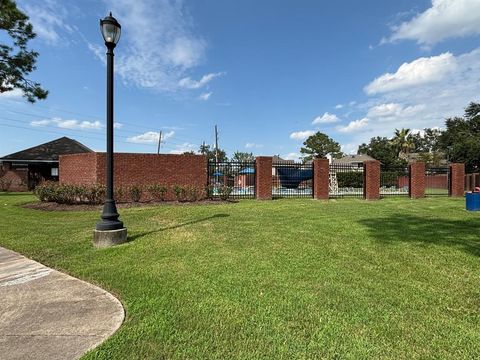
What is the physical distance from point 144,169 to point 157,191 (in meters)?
1.78

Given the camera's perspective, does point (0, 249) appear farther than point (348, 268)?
Yes

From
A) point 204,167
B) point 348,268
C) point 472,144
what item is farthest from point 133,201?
point 472,144

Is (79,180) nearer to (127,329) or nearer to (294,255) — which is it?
(294,255)

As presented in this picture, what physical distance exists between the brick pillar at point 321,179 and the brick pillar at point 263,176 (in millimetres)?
2568

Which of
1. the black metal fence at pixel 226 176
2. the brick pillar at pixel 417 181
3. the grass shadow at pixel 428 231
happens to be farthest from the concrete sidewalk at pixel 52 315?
the brick pillar at pixel 417 181

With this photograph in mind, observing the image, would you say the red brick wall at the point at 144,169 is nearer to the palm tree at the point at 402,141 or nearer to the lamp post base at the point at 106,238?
the lamp post base at the point at 106,238

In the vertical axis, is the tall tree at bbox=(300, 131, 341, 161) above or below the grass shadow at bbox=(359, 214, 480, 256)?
above

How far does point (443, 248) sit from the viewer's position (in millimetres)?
6023

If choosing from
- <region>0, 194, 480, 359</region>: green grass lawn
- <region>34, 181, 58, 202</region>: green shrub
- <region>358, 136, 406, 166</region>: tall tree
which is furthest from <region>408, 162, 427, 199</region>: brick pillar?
<region>358, 136, 406, 166</region>: tall tree

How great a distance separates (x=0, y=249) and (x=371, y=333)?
6.98 m

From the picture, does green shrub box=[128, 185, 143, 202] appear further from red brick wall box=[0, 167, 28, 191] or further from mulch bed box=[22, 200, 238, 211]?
red brick wall box=[0, 167, 28, 191]

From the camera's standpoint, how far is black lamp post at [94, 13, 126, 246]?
6598mm

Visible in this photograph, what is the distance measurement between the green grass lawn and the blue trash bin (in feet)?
17.0

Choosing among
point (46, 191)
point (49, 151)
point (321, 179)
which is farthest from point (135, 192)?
point (49, 151)
